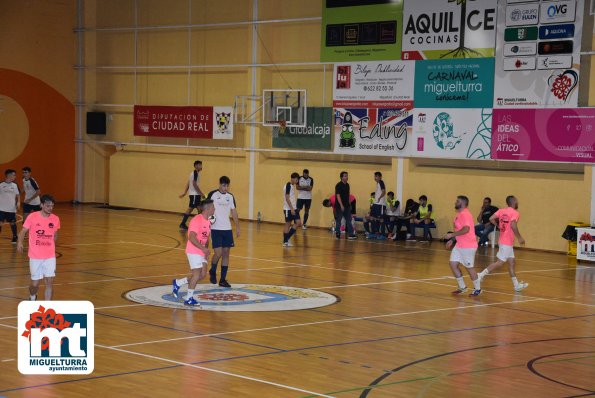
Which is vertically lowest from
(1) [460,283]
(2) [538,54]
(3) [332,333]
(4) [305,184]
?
(3) [332,333]

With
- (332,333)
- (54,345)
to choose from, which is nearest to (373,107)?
(332,333)

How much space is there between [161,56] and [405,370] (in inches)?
1120

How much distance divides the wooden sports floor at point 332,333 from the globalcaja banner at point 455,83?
6021 millimetres

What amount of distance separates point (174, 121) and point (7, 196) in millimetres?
13166

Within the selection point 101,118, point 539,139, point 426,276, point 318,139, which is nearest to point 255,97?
point 318,139

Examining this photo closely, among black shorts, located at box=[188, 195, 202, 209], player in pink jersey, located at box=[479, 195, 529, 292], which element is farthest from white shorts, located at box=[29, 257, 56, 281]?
black shorts, located at box=[188, 195, 202, 209]

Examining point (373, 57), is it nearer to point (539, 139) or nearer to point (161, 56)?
point (539, 139)

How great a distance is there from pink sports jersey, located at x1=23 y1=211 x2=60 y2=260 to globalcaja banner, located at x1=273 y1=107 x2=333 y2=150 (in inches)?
742

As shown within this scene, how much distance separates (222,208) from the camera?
1894cm

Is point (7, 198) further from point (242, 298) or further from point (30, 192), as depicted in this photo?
point (242, 298)

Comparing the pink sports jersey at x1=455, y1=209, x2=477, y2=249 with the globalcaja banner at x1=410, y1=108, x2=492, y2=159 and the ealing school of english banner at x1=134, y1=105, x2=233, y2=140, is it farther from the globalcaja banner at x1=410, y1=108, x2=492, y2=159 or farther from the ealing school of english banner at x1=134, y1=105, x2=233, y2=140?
the ealing school of english banner at x1=134, y1=105, x2=233, y2=140

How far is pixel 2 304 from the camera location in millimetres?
16531

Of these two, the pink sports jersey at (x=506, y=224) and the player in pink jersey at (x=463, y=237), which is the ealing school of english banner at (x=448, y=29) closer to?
the pink sports jersey at (x=506, y=224)

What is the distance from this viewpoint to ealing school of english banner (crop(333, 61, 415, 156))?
31156mm
